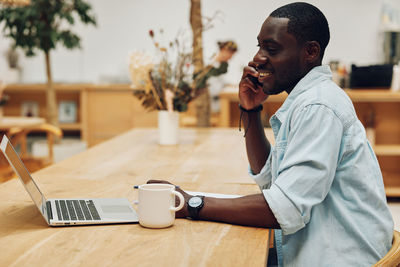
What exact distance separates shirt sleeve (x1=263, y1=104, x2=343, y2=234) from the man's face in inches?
6.3

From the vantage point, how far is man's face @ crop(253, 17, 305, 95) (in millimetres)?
1212

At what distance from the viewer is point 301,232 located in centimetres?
117

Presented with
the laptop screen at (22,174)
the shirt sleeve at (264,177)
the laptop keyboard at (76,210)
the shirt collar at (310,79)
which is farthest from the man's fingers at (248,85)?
the laptop screen at (22,174)

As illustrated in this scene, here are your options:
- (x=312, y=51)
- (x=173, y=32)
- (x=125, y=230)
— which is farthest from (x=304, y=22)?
Result: (x=173, y=32)

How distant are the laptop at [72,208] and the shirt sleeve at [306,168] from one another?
34 cm

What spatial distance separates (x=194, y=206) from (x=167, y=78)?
4.39 ft

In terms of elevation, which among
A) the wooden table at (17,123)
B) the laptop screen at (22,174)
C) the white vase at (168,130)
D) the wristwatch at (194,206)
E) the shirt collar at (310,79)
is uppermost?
the shirt collar at (310,79)

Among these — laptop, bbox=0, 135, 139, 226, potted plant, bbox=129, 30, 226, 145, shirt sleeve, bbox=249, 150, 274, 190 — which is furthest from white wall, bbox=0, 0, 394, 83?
laptop, bbox=0, 135, 139, 226

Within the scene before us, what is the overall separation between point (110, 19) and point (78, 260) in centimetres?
646

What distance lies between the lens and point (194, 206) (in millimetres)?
1201

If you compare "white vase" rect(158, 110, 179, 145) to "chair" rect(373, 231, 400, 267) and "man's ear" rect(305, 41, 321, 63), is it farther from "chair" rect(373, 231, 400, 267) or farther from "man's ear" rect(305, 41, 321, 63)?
"chair" rect(373, 231, 400, 267)

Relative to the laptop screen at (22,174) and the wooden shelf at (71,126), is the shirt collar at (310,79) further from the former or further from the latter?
the wooden shelf at (71,126)

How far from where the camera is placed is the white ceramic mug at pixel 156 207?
44.2 inches

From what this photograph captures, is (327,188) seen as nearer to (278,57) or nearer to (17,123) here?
(278,57)
